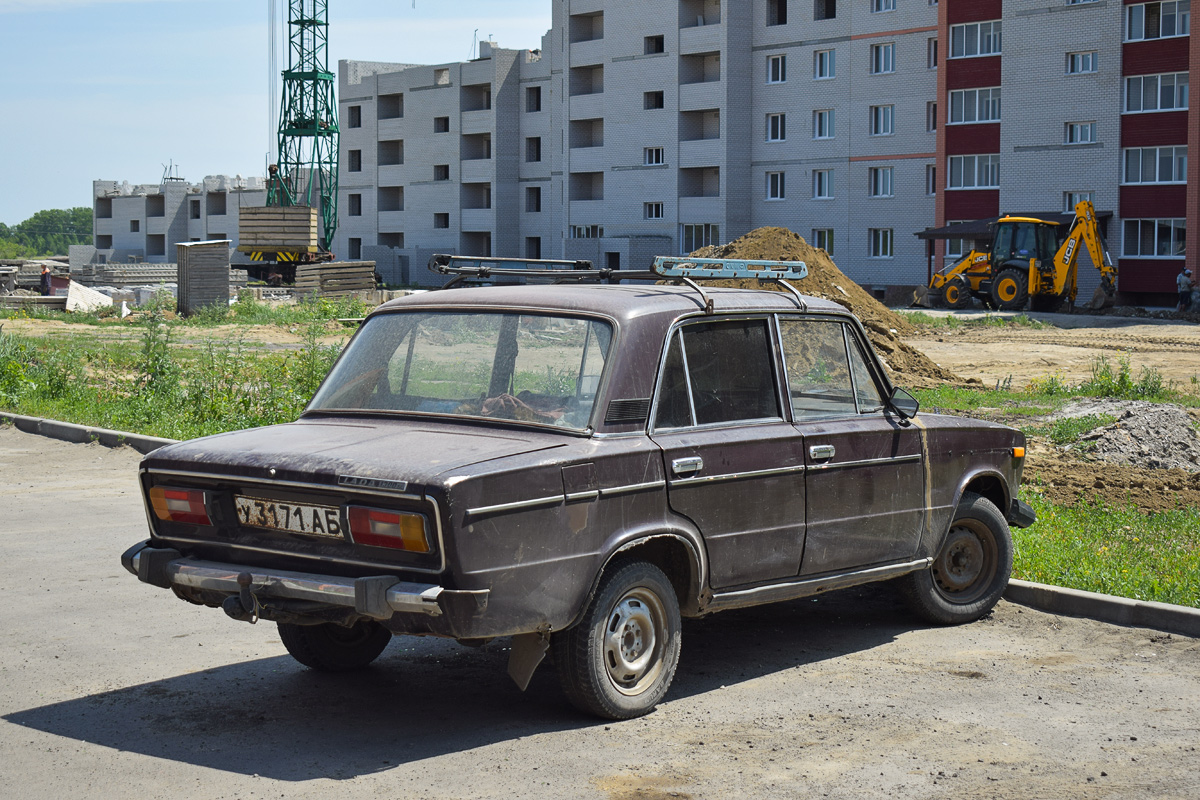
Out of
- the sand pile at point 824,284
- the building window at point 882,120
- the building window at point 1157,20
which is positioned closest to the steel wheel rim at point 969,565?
the sand pile at point 824,284

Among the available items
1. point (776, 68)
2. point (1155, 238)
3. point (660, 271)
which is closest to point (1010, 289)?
point (1155, 238)

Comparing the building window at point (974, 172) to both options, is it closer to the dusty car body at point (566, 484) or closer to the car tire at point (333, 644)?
the dusty car body at point (566, 484)

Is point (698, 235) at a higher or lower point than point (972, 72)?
lower

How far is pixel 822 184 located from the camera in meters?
62.8

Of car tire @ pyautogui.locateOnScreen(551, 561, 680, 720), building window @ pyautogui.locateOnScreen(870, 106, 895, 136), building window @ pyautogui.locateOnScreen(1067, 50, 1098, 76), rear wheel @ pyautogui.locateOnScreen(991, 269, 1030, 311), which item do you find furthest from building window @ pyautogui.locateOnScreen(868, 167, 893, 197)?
car tire @ pyautogui.locateOnScreen(551, 561, 680, 720)

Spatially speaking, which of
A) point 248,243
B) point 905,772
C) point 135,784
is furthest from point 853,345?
point 248,243

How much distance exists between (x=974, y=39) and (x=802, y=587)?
5365 centimetres

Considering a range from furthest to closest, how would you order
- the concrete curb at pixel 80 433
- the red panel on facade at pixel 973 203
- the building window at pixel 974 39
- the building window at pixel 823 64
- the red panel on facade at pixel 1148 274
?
the building window at pixel 823 64 < the building window at pixel 974 39 < the red panel on facade at pixel 973 203 < the red panel on facade at pixel 1148 274 < the concrete curb at pixel 80 433

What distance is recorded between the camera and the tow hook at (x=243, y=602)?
204 inches

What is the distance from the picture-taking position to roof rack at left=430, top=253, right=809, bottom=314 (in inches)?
249

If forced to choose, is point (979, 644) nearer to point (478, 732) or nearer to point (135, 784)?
point (478, 732)

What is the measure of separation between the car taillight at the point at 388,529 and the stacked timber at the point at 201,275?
108 feet

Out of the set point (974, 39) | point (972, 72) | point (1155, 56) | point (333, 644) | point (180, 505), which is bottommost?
point (333, 644)

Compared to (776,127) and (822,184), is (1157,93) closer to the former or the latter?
(822,184)
